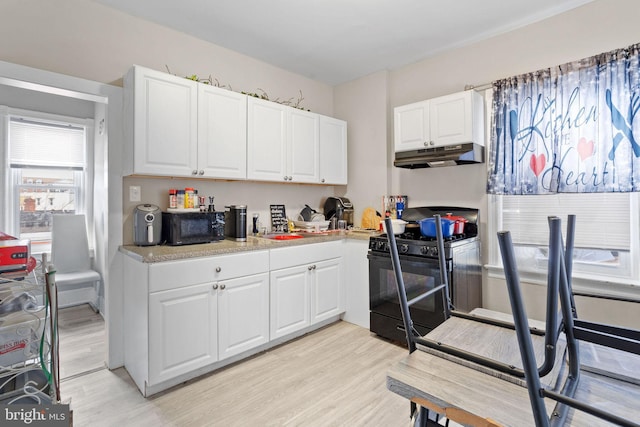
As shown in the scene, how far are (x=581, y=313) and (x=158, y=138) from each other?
340cm

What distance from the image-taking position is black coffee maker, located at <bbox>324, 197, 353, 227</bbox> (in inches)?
148

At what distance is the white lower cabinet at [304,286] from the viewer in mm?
2676

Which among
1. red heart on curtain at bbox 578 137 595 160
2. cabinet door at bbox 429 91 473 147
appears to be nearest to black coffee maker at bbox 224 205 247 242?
cabinet door at bbox 429 91 473 147

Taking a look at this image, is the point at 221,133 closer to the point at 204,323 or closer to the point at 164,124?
the point at 164,124

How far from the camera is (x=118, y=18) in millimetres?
2434

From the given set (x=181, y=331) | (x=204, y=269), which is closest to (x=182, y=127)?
(x=204, y=269)

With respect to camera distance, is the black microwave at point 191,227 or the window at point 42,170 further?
the window at point 42,170

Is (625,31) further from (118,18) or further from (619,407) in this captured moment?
(118,18)

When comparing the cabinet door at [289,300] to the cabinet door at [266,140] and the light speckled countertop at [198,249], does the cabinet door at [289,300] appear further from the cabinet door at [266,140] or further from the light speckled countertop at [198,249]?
the cabinet door at [266,140]

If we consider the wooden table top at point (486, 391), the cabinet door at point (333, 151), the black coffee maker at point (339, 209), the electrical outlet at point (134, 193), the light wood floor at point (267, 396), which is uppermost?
the cabinet door at point (333, 151)

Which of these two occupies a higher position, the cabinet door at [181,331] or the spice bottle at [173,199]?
the spice bottle at [173,199]

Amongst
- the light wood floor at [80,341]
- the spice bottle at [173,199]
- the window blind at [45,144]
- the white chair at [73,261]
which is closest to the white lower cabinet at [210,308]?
the light wood floor at [80,341]

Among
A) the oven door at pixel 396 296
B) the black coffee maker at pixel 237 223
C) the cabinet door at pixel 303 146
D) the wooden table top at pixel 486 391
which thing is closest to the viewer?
the wooden table top at pixel 486 391

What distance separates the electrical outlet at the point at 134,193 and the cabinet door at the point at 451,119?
2521mm
